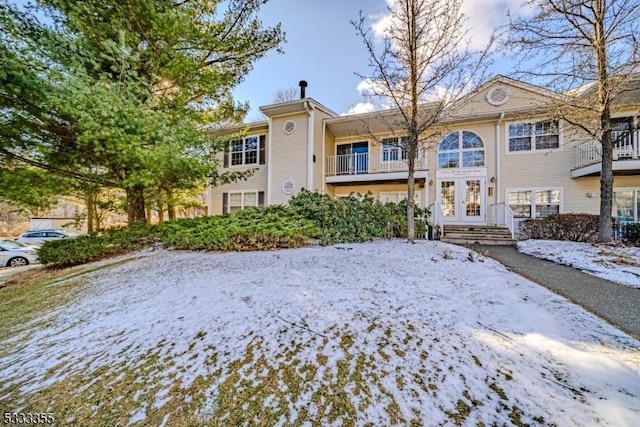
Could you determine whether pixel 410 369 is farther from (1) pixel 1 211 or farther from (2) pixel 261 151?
(1) pixel 1 211

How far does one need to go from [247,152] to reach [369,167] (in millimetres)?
6279

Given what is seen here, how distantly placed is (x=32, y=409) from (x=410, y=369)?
2698mm

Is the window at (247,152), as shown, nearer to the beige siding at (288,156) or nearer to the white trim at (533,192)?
the beige siding at (288,156)

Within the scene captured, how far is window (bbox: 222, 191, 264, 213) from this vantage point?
1451cm

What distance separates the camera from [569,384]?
192 cm

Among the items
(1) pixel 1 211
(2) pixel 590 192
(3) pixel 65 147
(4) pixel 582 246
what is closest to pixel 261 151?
(3) pixel 65 147

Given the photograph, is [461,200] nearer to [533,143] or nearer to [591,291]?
[533,143]

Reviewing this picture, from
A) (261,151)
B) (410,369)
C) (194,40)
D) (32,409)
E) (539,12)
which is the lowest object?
(32,409)

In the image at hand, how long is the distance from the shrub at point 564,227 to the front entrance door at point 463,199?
176 centimetres

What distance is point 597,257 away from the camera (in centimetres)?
649

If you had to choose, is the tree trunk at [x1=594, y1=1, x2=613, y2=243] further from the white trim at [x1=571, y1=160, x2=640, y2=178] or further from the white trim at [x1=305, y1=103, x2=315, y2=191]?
the white trim at [x1=305, y1=103, x2=315, y2=191]

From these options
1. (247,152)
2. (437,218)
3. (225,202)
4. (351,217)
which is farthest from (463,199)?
(225,202)

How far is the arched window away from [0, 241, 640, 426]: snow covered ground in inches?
370

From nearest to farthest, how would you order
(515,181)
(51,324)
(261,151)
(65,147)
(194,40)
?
(51,324) < (65,147) < (194,40) < (515,181) < (261,151)
